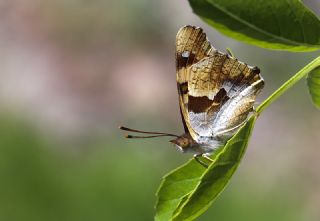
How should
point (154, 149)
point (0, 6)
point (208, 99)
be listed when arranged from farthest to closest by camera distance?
1. point (0, 6)
2. point (154, 149)
3. point (208, 99)

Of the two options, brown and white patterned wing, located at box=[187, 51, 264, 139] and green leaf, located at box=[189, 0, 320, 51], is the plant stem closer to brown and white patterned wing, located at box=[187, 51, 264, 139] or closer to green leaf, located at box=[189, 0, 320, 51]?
green leaf, located at box=[189, 0, 320, 51]

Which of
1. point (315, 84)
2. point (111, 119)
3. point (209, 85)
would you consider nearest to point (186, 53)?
point (209, 85)

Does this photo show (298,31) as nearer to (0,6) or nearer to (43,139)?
(43,139)

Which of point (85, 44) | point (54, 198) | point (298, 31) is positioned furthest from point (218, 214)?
point (298, 31)

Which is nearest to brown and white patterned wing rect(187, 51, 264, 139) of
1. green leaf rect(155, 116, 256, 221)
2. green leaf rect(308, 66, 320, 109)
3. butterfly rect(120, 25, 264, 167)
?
butterfly rect(120, 25, 264, 167)

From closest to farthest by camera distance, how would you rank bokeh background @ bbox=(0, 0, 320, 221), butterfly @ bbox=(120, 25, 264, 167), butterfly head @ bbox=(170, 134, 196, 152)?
butterfly @ bbox=(120, 25, 264, 167)
butterfly head @ bbox=(170, 134, 196, 152)
bokeh background @ bbox=(0, 0, 320, 221)

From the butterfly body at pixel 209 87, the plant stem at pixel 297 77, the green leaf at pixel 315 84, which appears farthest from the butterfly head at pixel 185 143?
the plant stem at pixel 297 77

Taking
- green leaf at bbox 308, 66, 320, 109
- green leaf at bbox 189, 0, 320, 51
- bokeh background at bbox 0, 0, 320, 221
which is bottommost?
bokeh background at bbox 0, 0, 320, 221

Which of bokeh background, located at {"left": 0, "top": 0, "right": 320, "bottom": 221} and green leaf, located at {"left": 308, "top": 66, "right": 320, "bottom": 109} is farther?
bokeh background, located at {"left": 0, "top": 0, "right": 320, "bottom": 221}
